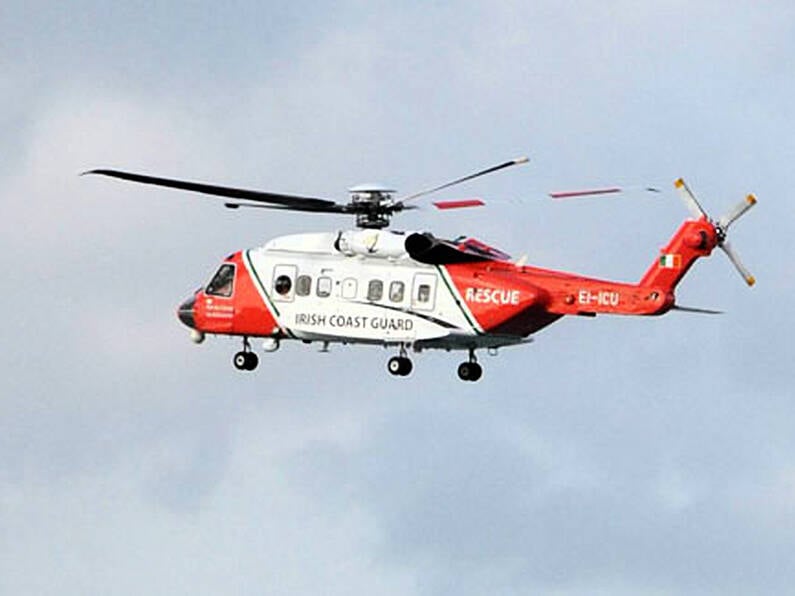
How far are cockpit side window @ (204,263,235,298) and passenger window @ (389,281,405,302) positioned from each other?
6845mm

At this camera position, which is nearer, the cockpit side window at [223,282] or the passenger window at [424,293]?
the passenger window at [424,293]

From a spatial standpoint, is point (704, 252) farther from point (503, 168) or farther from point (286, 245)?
point (286, 245)

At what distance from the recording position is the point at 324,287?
372ft

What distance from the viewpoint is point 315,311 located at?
4469 inches

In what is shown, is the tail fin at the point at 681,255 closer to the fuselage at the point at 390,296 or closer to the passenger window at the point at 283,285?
the fuselage at the point at 390,296

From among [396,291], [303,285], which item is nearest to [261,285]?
[303,285]

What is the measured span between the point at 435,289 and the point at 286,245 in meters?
6.22

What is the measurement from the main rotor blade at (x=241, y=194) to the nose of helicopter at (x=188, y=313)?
7020 mm

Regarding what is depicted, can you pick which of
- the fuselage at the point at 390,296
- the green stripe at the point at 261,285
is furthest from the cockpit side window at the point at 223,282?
the green stripe at the point at 261,285

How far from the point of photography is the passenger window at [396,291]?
111750 millimetres

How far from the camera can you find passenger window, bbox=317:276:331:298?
11331cm

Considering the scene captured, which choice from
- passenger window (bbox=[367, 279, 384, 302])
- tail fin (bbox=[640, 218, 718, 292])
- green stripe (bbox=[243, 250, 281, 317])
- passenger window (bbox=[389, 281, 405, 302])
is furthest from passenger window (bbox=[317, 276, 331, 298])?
tail fin (bbox=[640, 218, 718, 292])

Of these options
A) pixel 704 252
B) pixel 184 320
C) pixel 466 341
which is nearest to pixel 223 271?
pixel 184 320

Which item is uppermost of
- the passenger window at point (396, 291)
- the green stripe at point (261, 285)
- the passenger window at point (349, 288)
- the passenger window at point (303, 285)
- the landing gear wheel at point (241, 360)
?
the passenger window at point (396, 291)
